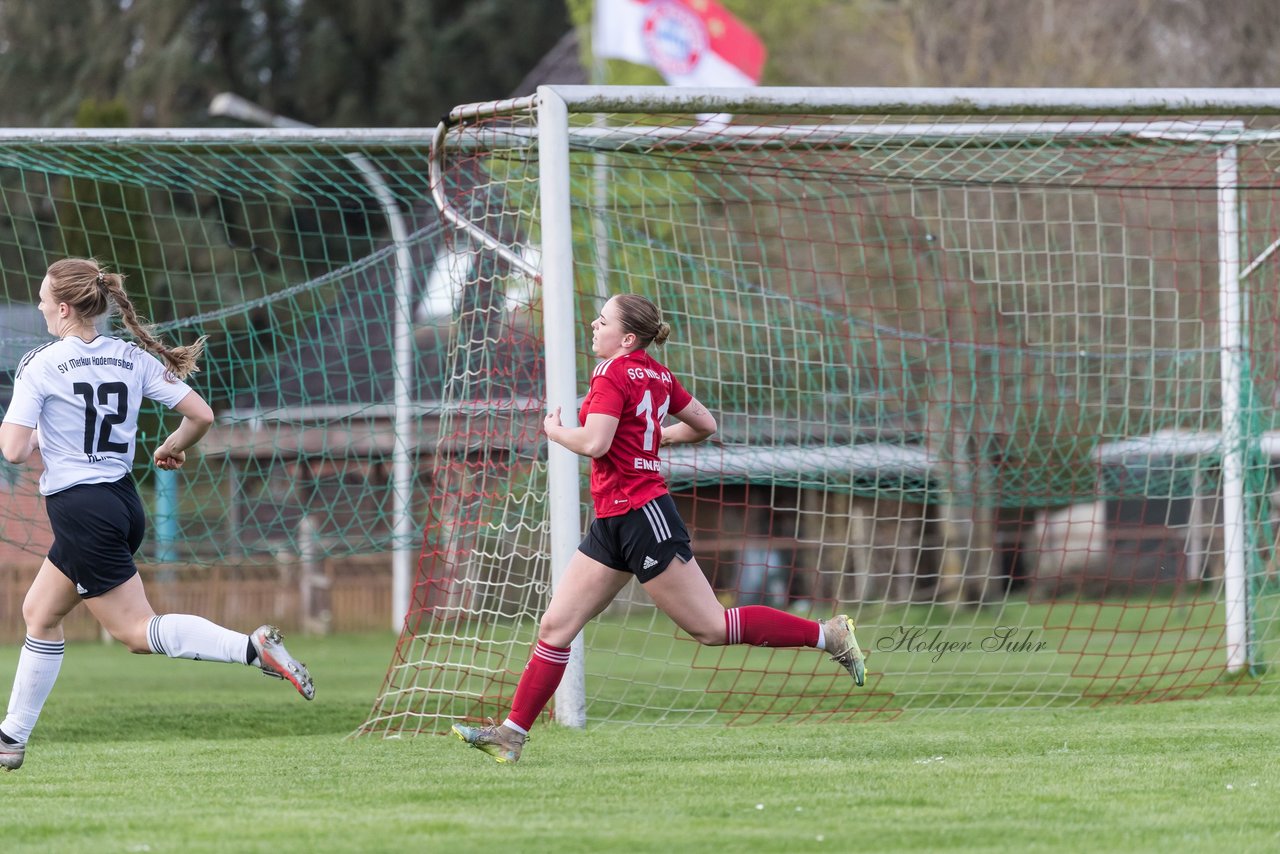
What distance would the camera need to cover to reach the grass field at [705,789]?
418 cm

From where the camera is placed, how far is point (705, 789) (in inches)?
198

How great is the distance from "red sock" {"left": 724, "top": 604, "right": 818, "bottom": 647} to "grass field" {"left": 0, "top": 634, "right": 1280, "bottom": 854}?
447mm

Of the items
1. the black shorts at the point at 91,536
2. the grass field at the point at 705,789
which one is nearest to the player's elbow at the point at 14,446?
the black shorts at the point at 91,536

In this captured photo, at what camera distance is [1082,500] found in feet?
37.3

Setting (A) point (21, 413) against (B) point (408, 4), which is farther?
(B) point (408, 4)

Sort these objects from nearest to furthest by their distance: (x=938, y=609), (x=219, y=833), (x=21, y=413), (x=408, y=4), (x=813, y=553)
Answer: (x=219, y=833) < (x=21, y=413) < (x=938, y=609) < (x=813, y=553) < (x=408, y=4)

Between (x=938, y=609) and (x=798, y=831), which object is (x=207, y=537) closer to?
(x=798, y=831)

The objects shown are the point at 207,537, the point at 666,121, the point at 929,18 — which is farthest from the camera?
the point at 929,18

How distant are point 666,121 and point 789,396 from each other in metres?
4.24

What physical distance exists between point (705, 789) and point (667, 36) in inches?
594

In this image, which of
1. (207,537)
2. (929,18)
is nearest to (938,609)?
(929,18)

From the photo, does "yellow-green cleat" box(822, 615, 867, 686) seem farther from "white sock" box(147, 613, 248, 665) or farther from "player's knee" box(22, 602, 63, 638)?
"player's knee" box(22, 602, 63, 638)

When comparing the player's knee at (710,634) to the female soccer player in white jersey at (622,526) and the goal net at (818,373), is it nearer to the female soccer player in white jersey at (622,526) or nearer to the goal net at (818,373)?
the female soccer player in white jersey at (622,526)

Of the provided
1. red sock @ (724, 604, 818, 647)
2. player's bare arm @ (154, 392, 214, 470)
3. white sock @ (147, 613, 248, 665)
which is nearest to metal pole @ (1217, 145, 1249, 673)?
red sock @ (724, 604, 818, 647)
